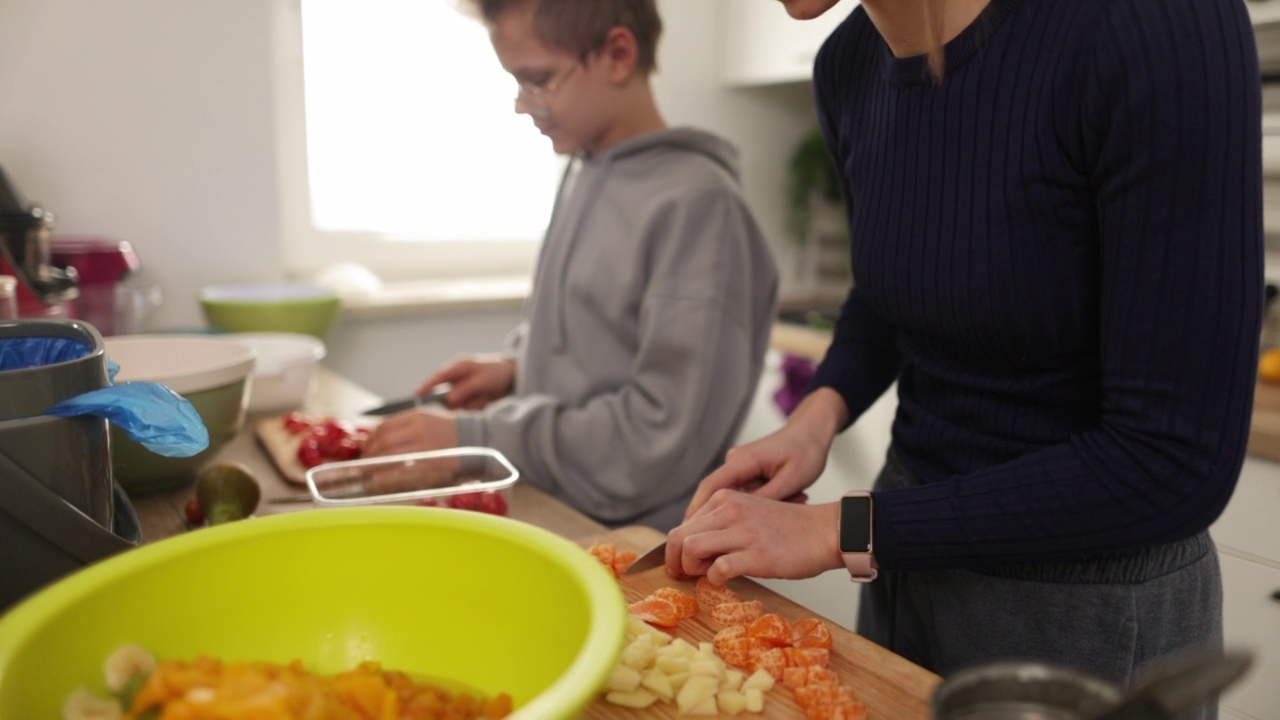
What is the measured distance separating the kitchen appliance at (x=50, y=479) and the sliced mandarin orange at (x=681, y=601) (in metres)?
0.38

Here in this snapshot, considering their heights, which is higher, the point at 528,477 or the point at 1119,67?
the point at 1119,67

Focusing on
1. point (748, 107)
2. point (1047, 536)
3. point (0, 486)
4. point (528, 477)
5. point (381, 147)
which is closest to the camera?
point (0, 486)

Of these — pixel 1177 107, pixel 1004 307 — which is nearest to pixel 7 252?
pixel 1004 307

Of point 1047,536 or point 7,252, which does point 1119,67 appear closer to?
point 1047,536

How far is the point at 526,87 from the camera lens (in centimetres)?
134

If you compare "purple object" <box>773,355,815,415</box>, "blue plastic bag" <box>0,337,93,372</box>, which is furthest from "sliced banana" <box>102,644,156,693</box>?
"purple object" <box>773,355,815,415</box>

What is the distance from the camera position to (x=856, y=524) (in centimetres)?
72

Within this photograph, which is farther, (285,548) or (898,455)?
(898,455)

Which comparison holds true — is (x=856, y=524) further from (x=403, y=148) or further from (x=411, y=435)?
(x=403, y=148)

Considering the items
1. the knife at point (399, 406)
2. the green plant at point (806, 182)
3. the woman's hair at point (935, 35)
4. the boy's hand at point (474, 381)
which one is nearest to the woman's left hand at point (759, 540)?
the woman's hair at point (935, 35)

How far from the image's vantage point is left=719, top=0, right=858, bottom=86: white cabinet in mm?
2557

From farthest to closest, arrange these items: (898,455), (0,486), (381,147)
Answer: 1. (381,147)
2. (898,455)
3. (0,486)

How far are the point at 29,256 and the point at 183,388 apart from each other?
522 mm

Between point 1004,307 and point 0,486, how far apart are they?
27.5 inches
